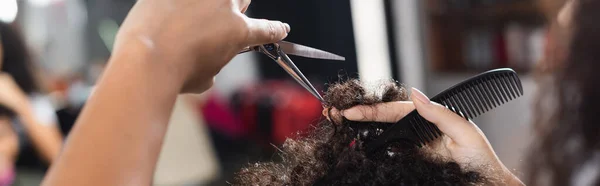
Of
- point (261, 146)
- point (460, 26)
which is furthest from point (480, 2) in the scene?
point (261, 146)

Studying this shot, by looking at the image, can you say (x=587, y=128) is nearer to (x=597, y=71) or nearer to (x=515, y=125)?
(x=597, y=71)

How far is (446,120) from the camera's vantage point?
1.81 feet

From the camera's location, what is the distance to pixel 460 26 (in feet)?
7.04

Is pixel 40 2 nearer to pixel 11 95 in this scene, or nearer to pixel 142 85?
pixel 11 95

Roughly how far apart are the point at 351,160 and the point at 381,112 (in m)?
0.07

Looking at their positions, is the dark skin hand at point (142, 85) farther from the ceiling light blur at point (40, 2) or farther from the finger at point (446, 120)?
the ceiling light blur at point (40, 2)

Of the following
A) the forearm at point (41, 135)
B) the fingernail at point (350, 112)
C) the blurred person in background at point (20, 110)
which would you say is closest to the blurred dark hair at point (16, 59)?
the blurred person in background at point (20, 110)

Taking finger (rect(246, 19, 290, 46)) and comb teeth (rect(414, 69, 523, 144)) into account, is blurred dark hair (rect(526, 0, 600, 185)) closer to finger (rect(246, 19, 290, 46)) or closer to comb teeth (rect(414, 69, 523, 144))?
comb teeth (rect(414, 69, 523, 144))

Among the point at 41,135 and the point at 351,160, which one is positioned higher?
the point at 351,160

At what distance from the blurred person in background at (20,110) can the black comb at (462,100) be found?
5.24 feet

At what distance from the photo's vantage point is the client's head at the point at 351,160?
0.54 m

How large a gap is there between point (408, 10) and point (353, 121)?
1550mm

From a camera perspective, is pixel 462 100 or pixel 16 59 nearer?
pixel 462 100

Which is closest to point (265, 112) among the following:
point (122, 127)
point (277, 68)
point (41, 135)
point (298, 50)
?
point (277, 68)
